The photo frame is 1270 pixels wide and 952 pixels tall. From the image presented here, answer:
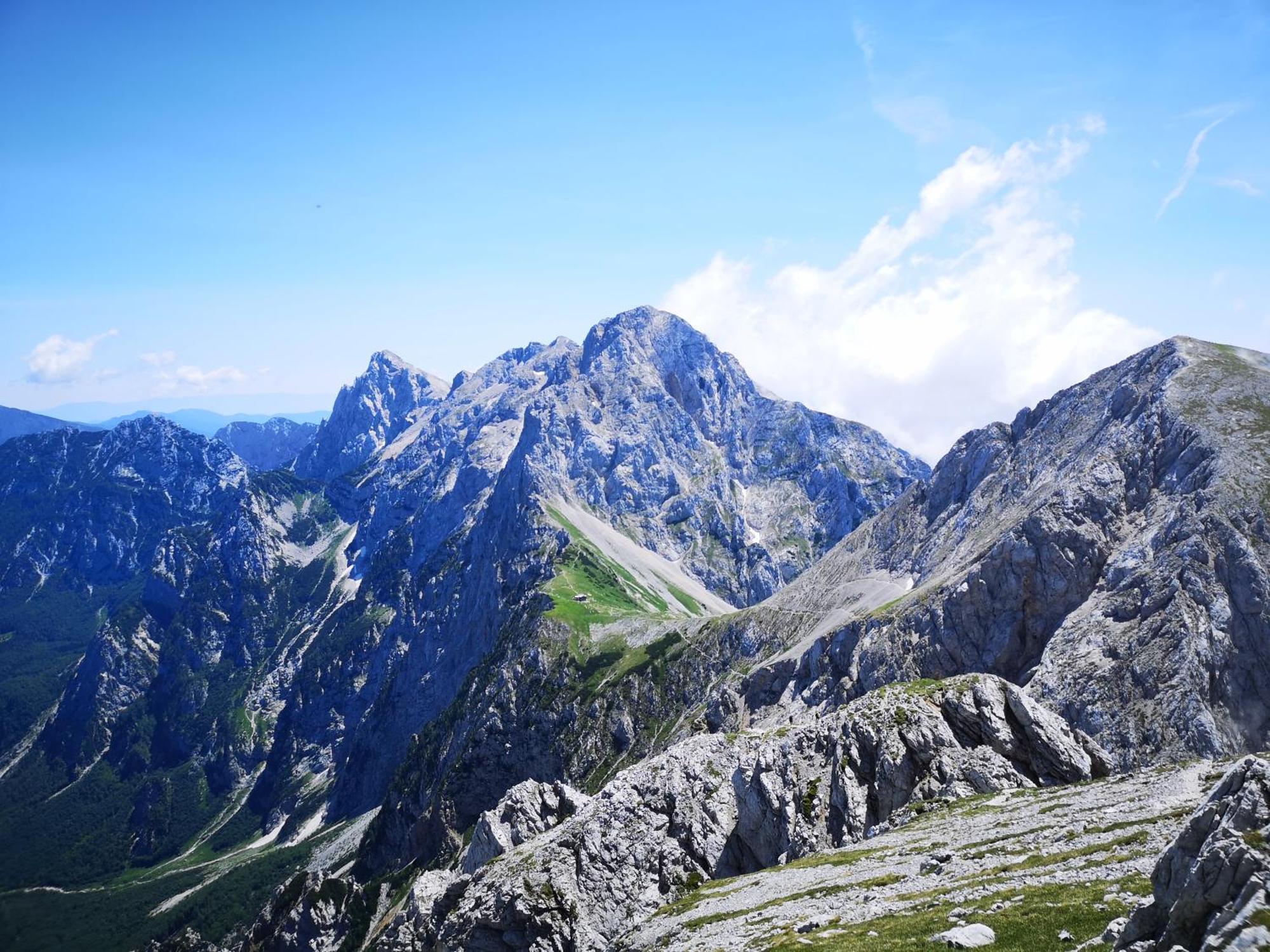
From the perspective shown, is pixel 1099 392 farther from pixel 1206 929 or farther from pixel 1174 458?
pixel 1206 929

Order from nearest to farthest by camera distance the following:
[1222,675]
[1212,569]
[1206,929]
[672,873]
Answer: [1206,929]
[672,873]
[1222,675]
[1212,569]

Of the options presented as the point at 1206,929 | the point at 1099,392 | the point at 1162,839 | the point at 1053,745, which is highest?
the point at 1099,392

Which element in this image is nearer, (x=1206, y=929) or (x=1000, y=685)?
(x=1206, y=929)

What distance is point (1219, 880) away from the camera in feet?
73.9

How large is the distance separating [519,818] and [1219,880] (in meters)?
93.2

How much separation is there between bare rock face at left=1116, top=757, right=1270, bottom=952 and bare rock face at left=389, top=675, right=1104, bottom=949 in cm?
4613

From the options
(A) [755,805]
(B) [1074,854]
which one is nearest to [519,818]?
(A) [755,805]

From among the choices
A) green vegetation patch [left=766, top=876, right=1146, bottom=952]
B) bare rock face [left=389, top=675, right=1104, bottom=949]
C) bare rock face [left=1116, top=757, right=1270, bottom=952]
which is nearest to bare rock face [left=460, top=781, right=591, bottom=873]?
bare rock face [left=389, top=675, right=1104, bottom=949]

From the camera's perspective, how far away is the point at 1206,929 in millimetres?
22078

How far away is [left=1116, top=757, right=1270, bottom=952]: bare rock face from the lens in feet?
68.5

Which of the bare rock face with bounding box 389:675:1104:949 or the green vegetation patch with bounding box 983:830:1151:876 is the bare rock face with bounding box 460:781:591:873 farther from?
the green vegetation patch with bounding box 983:830:1151:876

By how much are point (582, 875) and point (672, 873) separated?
348 inches

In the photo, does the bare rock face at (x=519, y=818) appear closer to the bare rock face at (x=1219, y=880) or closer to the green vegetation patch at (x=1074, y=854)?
the green vegetation patch at (x=1074, y=854)

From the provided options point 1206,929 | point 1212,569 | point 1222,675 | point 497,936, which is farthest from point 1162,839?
point 1212,569
